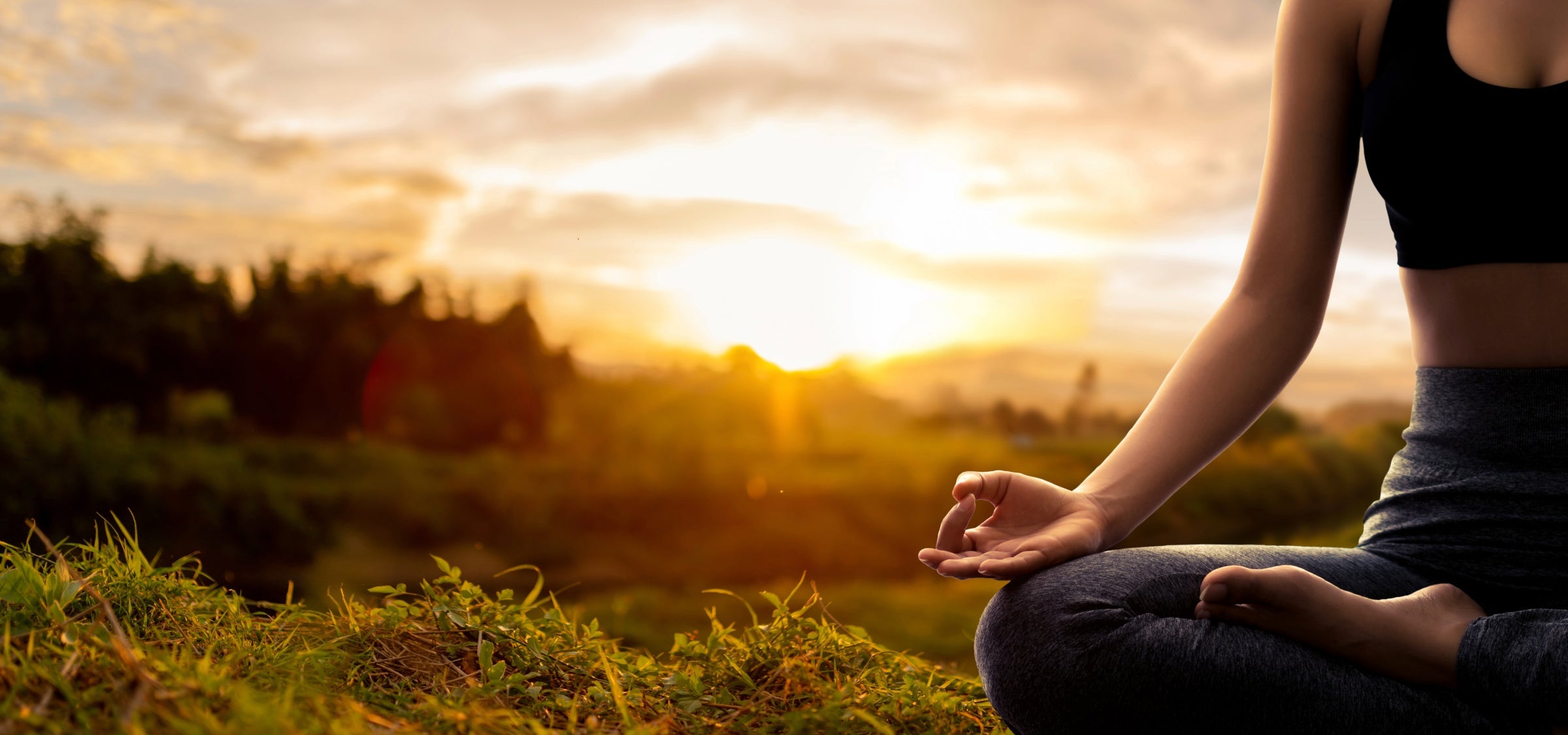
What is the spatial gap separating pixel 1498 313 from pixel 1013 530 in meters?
1.03

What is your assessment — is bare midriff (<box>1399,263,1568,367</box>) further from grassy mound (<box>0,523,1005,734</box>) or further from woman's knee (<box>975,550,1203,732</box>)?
grassy mound (<box>0,523,1005,734</box>)

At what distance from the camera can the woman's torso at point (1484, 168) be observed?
5.35 feet

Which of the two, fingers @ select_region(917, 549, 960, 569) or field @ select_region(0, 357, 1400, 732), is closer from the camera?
fingers @ select_region(917, 549, 960, 569)

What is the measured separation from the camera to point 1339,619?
1.47 metres

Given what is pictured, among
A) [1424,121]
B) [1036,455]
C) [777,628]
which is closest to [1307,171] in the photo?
[1424,121]

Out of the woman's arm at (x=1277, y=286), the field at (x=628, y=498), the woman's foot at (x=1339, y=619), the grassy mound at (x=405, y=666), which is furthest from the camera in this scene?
the field at (x=628, y=498)

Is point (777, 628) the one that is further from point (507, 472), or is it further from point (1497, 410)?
point (507, 472)

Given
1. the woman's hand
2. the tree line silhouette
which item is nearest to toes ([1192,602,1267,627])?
the woman's hand

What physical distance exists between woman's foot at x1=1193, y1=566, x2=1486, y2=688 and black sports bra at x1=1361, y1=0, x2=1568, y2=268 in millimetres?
730

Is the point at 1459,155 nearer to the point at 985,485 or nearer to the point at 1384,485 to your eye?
the point at 1384,485

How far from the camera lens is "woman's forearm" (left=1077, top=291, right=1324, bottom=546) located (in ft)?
5.76

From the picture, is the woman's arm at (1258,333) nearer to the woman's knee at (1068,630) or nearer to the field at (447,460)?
the woman's knee at (1068,630)

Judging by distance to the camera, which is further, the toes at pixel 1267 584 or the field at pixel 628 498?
the field at pixel 628 498

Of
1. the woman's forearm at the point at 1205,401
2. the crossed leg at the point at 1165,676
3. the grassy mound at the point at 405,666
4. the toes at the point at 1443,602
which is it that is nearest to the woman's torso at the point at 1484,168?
the woman's forearm at the point at 1205,401
